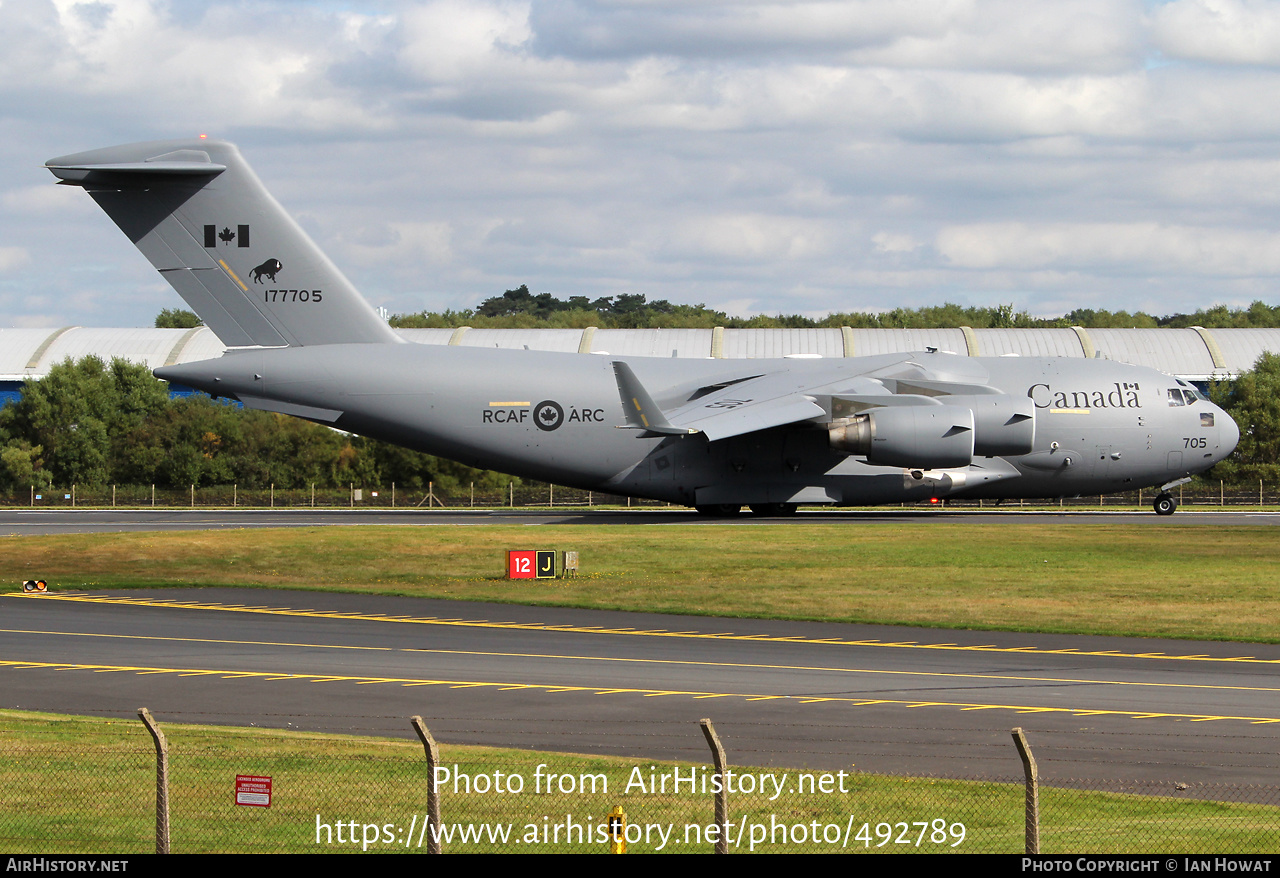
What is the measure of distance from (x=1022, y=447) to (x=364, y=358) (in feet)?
62.5

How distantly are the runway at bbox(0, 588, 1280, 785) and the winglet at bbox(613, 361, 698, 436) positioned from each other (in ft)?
39.9

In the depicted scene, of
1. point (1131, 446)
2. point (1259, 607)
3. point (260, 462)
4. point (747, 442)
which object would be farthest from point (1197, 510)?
point (260, 462)

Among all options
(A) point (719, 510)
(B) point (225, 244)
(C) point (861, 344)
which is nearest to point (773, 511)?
(A) point (719, 510)

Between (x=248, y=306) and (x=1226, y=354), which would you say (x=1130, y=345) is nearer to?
(x=1226, y=354)

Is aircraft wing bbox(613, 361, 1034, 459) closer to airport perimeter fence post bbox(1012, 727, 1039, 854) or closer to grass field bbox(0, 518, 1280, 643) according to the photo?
grass field bbox(0, 518, 1280, 643)

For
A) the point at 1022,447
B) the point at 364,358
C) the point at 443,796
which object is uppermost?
the point at 364,358

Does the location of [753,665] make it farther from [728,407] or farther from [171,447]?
[171,447]

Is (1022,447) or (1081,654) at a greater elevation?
(1022,447)

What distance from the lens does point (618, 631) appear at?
75.6ft

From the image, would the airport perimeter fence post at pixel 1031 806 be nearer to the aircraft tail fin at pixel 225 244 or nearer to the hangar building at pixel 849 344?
the aircraft tail fin at pixel 225 244

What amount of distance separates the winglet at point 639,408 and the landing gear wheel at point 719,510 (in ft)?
14.7

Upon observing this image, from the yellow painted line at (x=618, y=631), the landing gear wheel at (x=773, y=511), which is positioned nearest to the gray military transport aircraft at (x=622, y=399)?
the landing gear wheel at (x=773, y=511)

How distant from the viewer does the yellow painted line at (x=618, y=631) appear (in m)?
20.4

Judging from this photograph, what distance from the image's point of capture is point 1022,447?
40.1m
